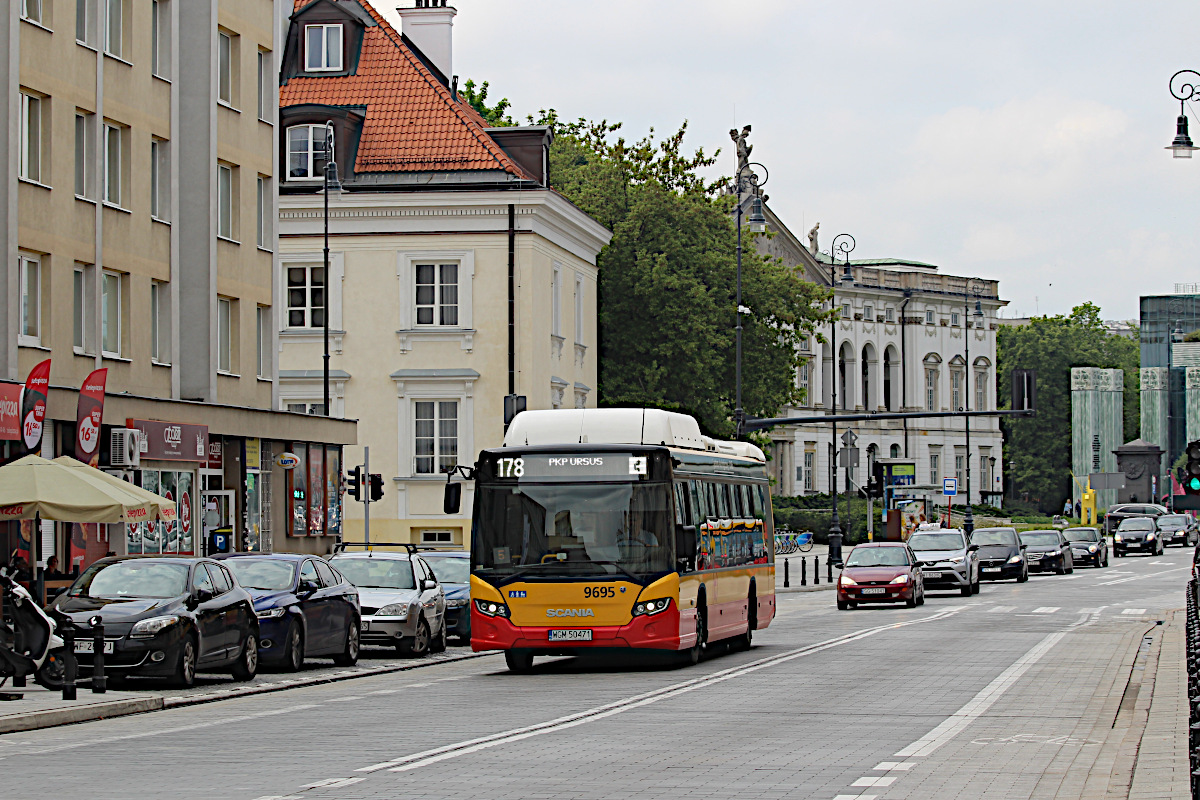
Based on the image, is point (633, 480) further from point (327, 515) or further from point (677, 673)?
point (327, 515)

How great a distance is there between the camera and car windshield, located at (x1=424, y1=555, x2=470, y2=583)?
3128cm

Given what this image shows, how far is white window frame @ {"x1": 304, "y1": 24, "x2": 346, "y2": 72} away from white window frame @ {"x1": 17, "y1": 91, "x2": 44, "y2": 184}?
2287cm

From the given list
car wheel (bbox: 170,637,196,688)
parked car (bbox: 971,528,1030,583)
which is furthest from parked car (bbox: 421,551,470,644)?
parked car (bbox: 971,528,1030,583)

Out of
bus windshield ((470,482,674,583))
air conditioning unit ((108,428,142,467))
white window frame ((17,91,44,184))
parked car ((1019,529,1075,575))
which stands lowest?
parked car ((1019,529,1075,575))

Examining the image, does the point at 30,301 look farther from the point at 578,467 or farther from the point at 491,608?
the point at 578,467

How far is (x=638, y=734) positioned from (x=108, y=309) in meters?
22.1

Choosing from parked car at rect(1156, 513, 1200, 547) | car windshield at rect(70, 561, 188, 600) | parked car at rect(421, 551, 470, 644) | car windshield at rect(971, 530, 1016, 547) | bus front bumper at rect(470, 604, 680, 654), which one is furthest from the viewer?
parked car at rect(1156, 513, 1200, 547)

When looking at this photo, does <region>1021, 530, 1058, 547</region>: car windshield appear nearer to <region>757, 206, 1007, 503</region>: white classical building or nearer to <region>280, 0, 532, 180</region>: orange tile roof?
<region>280, 0, 532, 180</region>: orange tile roof

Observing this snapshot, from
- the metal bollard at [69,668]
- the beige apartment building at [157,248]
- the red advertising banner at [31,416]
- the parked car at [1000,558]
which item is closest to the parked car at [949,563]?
the parked car at [1000,558]

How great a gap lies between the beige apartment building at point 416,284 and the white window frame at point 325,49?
1.87 m

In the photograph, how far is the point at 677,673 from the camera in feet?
74.8

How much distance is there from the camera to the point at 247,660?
21.9 m

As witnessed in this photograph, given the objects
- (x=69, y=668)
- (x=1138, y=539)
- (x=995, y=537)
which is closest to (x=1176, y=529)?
(x=1138, y=539)

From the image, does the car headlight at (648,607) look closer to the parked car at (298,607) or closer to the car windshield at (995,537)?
the parked car at (298,607)
